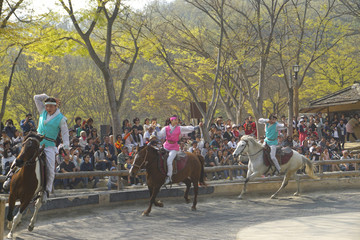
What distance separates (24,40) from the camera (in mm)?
19016

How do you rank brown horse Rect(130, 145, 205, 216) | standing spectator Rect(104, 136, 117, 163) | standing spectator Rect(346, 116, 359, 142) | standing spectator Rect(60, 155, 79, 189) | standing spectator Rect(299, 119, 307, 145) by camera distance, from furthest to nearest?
standing spectator Rect(346, 116, 359, 142) < standing spectator Rect(299, 119, 307, 145) < standing spectator Rect(104, 136, 117, 163) < standing spectator Rect(60, 155, 79, 189) < brown horse Rect(130, 145, 205, 216)

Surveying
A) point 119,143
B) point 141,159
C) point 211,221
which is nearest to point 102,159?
point 119,143

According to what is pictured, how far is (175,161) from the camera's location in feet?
45.6

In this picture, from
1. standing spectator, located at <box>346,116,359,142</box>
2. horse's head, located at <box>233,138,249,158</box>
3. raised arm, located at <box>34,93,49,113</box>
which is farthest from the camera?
standing spectator, located at <box>346,116,359,142</box>

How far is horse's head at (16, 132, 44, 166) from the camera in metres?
9.14

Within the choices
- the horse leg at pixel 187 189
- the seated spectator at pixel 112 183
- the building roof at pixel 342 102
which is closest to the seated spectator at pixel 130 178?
the seated spectator at pixel 112 183

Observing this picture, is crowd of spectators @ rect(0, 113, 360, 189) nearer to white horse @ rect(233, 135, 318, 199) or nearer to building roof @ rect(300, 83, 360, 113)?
white horse @ rect(233, 135, 318, 199)

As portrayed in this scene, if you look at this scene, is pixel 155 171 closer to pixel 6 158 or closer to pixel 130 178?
pixel 130 178

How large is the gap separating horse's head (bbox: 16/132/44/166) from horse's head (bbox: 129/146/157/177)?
145 inches

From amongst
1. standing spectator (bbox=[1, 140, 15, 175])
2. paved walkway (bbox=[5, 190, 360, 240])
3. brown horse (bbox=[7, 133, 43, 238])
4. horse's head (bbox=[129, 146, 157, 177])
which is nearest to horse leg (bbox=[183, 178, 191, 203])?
paved walkway (bbox=[5, 190, 360, 240])

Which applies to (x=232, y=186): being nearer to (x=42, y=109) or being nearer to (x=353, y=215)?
(x=353, y=215)

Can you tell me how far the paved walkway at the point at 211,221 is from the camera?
9.90m

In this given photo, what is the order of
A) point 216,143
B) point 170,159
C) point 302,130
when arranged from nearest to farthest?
point 170,159 < point 216,143 < point 302,130

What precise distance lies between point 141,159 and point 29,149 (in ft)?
13.7
